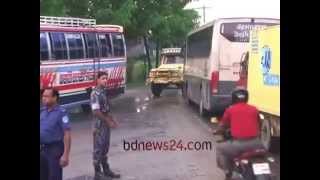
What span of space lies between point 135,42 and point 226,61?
0.91m

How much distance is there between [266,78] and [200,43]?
0.77 metres

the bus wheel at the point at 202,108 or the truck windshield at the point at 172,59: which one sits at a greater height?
the truck windshield at the point at 172,59

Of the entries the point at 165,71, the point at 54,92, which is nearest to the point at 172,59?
the point at 165,71

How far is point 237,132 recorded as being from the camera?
19.8ft

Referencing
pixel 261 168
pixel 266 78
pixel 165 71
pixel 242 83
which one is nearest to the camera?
pixel 261 168

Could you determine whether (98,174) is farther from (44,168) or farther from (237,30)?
(237,30)

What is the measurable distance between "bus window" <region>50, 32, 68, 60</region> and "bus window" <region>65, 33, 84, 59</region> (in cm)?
5

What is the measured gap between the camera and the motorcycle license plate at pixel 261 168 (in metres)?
5.79

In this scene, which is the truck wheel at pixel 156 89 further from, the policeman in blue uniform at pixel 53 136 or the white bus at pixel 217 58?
the policeman in blue uniform at pixel 53 136

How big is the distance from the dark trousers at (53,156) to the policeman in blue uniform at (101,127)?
330 mm

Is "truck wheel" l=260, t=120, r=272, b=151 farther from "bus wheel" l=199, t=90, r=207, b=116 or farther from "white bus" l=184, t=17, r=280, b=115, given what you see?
"bus wheel" l=199, t=90, r=207, b=116

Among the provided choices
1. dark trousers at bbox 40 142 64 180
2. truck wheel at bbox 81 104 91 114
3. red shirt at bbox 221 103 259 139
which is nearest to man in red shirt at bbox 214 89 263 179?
red shirt at bbox 221 103 259 139

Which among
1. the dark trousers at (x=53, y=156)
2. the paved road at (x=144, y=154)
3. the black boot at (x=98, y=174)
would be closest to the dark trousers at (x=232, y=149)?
the paved road at (x=144, y=154)
